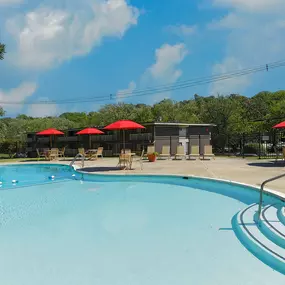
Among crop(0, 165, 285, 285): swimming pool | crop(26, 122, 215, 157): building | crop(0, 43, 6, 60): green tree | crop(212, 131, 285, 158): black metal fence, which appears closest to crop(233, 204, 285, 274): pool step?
crop(0, 165, 285, 285): swimming pool

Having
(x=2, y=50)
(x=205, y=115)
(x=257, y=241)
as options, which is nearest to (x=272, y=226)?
(x=257, y=241)

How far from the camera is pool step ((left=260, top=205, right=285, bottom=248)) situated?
4.52m

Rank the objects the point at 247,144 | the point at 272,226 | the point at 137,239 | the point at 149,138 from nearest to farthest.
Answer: the point at 272,226, the point at 137,239, the point at 247,144, the point at 149,138

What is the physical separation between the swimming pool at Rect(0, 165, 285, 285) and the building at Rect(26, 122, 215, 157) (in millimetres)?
15798

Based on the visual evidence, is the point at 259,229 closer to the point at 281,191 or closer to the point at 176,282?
the point at 176,282

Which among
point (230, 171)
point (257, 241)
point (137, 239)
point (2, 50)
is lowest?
point (137, 239)

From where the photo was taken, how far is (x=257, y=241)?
4.61 meters

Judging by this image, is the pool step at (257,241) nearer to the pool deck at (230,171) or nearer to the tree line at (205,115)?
the pool deck at (230,171)

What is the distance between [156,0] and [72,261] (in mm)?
14986

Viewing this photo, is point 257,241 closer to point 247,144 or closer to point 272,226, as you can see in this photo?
point 272,226

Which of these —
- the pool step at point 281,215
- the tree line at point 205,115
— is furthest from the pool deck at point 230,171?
the tree line at point 205,115

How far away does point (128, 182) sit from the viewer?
11797 millimetres

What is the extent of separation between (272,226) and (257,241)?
0.47 m

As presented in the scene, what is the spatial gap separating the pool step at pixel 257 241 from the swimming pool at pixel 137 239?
0.02m
